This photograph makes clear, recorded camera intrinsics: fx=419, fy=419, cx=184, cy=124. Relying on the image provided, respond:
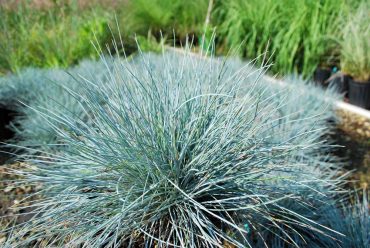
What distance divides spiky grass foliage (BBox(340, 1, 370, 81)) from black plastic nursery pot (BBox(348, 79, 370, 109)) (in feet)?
0.53

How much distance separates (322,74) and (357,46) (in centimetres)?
56

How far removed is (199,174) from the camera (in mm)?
1741

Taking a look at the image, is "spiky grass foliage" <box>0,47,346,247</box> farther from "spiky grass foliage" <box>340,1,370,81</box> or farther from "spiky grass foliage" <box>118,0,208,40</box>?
"spiky grass foliage" <box>118,0,208,40</box>

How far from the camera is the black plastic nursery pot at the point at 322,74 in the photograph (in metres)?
5.20

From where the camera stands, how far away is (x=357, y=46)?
4805mm

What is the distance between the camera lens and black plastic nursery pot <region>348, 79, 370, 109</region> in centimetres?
472

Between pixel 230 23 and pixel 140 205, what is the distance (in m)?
4.82

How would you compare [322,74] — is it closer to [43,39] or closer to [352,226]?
[352,226]

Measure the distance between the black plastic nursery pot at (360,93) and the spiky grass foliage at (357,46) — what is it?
0.16 metres

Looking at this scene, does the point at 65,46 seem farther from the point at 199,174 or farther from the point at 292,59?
the point at 199,174

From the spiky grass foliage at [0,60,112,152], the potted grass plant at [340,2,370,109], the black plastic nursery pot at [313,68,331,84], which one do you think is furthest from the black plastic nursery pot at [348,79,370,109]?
the spiky grass foliage at [0,60,112,152]

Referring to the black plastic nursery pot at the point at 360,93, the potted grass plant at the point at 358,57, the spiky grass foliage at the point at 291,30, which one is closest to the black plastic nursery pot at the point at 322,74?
the spiky grass foliage at the point at 291,30

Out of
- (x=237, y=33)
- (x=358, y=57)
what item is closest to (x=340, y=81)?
(x=358, y=57)

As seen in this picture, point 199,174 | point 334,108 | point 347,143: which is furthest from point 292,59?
point 199,174
